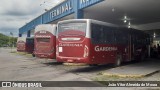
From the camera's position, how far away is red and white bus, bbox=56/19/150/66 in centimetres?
1581

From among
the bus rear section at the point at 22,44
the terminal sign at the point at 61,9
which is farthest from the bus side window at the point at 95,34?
the bus rear section at the point at 22,44

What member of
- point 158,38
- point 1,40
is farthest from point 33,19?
point 1,40

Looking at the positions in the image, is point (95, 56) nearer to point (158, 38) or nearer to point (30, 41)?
point (30, 41)

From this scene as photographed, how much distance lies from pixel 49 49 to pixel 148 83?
1078cm

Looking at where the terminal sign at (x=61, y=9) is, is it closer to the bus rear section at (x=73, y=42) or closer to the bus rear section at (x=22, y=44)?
the bus rear section at (x=73, y=42)

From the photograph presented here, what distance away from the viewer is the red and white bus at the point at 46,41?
21109 mm

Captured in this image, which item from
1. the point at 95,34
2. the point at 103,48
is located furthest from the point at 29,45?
the point at 95,34

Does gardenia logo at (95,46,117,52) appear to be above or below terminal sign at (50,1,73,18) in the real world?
below

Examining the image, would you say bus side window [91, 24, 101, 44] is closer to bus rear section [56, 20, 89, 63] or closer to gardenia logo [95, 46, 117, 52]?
gardenia logo [95, 46, 117, 52]

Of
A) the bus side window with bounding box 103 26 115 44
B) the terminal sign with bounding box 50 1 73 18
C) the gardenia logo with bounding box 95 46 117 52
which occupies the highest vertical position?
the terminal sign with bounding box 50 1 73 18

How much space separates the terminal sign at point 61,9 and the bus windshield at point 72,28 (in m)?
8.65

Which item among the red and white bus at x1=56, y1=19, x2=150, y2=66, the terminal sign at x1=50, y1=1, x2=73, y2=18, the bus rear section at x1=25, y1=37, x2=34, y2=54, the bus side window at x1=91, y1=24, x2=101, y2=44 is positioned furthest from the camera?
the bus rear section at x1=25, y1=37, x2=34, y2=54

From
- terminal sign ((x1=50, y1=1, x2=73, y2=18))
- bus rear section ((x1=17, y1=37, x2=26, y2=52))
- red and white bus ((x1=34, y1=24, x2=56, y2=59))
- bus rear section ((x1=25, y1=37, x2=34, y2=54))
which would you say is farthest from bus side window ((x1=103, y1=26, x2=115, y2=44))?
bus rear section ((x1=17, y1=37, x2=26, y2=52))

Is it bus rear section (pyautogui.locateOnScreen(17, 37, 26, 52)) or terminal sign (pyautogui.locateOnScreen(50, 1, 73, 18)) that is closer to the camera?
terminal sign (pyautogui.locateOnScreen(50, 1, 73, 18))
